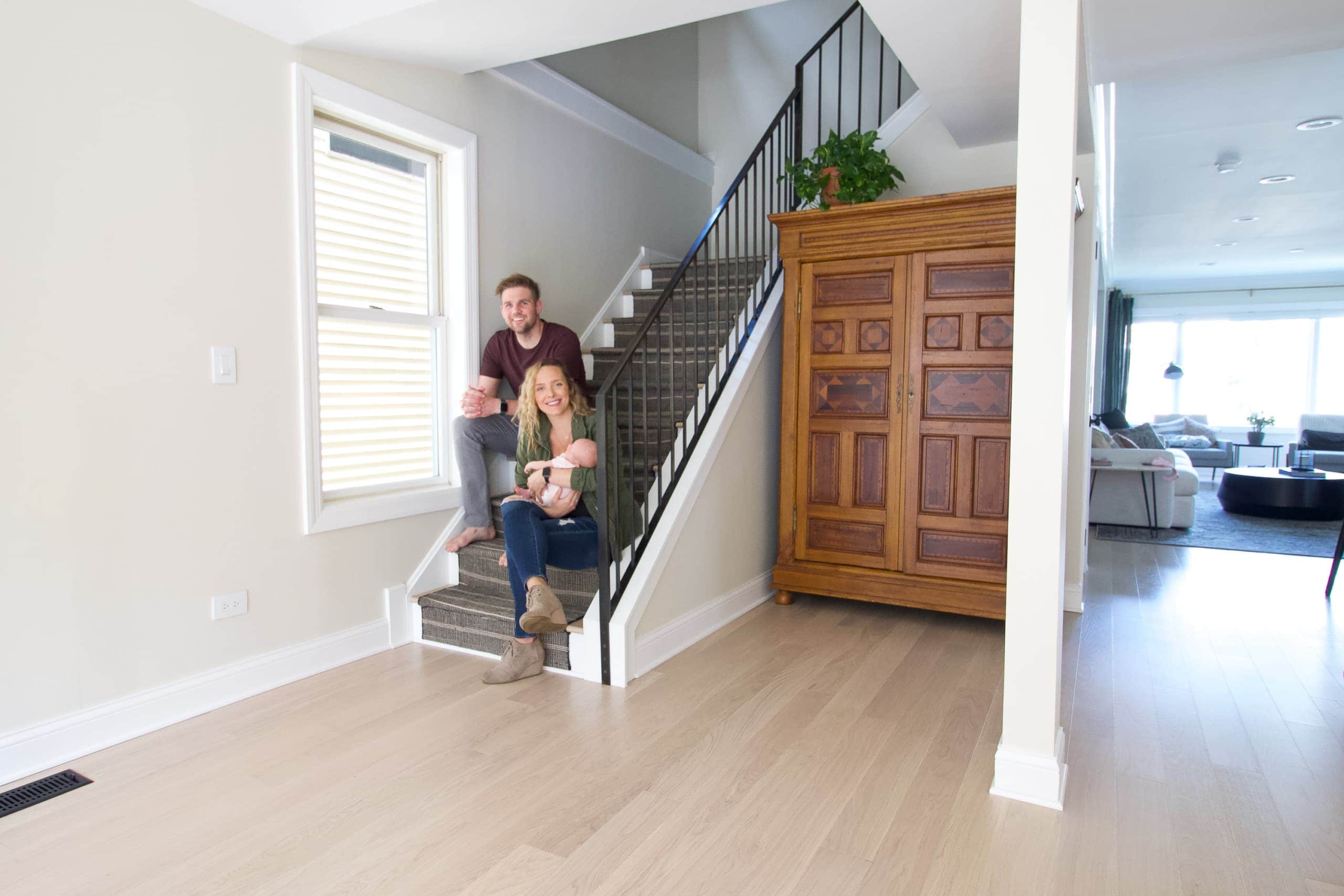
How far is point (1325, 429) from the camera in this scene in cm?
998

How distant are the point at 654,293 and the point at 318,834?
135 inches

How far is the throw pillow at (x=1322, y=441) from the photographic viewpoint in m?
9.49

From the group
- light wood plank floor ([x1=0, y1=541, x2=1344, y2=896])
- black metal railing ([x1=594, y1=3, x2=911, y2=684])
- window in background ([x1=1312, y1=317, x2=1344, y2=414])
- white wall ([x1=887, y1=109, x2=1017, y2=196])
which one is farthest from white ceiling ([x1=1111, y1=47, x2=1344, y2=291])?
light wood plank floor ([x1=0, y1=541, x2=1344, y2=896])

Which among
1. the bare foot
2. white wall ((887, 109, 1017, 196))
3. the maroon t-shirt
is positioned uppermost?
white wall ((887, 109, 1017, 196))

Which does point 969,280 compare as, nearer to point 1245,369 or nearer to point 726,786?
point 726,786

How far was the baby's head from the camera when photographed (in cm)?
310

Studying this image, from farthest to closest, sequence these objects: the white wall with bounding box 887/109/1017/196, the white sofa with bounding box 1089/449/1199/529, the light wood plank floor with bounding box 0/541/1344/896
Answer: the white sofa with bounding box 1089/449/1199/529 → the white wall with bounding box 887/109/1017/196 → the light wood plank floor with bounding box 0/541/1344/896

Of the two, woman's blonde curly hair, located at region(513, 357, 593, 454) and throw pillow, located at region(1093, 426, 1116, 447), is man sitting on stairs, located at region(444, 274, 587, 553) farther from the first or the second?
throw pillow, located at region(1093, 426, 1116, 447)

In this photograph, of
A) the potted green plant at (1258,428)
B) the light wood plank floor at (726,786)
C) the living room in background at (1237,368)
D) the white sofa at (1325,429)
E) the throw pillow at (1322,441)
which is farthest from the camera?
the living room in background at (1237,368)

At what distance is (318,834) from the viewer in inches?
76.4

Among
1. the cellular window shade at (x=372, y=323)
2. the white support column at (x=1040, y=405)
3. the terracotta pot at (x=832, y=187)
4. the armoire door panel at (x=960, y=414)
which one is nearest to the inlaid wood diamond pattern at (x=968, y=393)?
the armoire door panel at (x=960, y=414)

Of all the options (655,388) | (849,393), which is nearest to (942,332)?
(849,393)

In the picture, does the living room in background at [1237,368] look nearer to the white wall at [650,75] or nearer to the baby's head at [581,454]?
the white wall at [650,75]

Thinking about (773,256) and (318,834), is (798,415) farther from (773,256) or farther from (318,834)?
(318,834)
